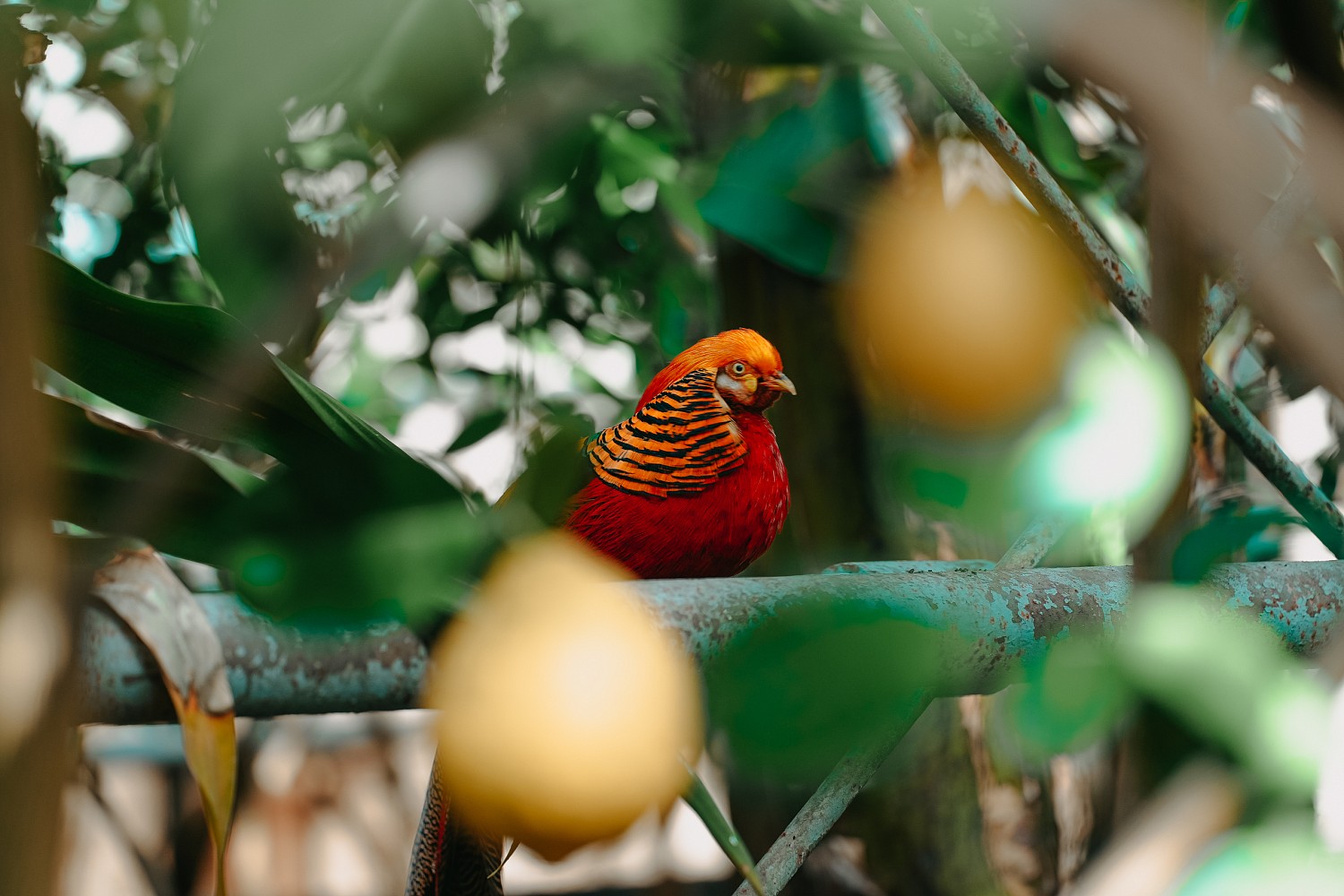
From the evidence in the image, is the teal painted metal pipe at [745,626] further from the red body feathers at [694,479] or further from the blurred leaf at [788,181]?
the blurred leaf at [788,181]

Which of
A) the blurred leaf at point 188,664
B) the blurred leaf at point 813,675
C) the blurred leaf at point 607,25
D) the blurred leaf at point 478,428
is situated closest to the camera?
the blurred leaf at point 188,664

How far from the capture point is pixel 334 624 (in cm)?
25

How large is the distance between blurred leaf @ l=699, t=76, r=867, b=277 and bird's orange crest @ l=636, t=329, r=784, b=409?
25 centimetres

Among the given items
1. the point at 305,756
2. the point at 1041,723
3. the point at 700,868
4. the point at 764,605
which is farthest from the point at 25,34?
the point at 700,868

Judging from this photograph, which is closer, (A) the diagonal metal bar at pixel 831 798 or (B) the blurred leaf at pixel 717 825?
(B) the blurred leaf at pixel 717 825

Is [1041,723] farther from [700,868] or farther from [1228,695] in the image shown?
[700,868]

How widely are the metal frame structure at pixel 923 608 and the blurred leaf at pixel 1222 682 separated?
0.05 ft

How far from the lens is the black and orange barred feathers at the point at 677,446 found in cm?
48

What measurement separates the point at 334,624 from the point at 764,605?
0.14 metres

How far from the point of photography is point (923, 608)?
36 cm

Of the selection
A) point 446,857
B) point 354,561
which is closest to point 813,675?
point 354,561

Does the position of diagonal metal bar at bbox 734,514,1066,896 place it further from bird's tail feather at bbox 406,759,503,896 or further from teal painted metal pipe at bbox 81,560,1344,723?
bird's tail feather at bbox 406,759,503,896

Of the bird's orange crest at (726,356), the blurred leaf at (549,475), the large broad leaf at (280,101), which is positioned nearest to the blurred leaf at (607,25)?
the large broad leaf at (280,101)

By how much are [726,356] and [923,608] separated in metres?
0.19
